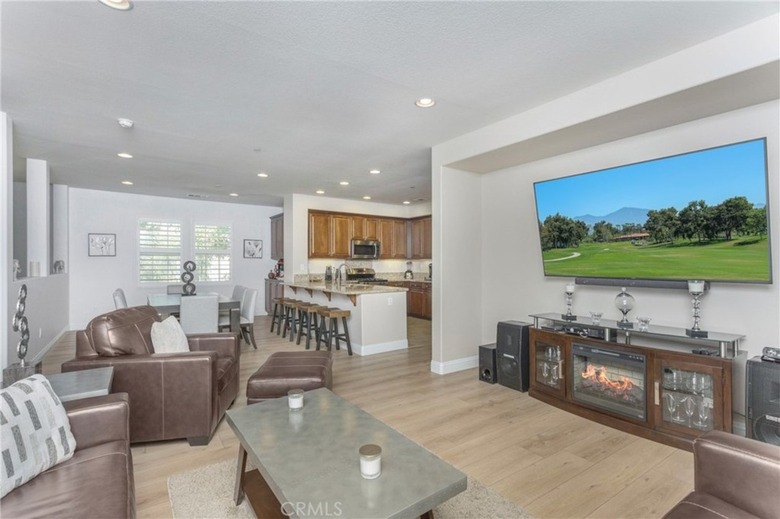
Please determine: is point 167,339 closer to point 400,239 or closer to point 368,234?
point 368,234

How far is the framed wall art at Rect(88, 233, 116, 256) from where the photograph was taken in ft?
23.6

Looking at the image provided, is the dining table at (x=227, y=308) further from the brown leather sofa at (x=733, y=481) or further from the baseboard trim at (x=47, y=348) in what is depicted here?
the brown leather sofa at (x=733, y=481)

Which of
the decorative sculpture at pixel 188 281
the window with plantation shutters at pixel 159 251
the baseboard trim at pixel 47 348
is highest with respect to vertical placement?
the window with plantation shutters at pixel 159 251

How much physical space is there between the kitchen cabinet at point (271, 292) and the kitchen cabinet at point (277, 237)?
23.8 inches

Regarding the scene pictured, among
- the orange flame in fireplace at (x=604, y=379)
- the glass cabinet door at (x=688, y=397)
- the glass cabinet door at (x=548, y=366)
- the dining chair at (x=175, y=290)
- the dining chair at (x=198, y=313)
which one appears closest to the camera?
the glass cabinet door at (x=688, y=397)

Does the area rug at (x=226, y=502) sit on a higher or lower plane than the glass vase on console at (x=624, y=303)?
lower

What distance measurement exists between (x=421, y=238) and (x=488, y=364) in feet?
16.6

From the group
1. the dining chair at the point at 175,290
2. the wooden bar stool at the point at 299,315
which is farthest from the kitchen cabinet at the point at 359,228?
the dining chair at the point at 175,290

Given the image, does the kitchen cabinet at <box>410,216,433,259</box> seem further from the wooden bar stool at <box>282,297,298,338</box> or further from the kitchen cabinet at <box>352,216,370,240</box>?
the wooden bar stool at <box>282,297,298,338</box>

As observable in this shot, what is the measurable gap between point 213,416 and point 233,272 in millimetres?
6446

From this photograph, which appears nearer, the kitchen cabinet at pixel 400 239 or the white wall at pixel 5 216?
the white wall at pixel 5 216

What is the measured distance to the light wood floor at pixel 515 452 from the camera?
207cm

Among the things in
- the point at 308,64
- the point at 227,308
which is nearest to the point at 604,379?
the point at 308,64

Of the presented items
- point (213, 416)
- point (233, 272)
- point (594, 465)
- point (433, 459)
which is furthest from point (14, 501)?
point (233, 272)
